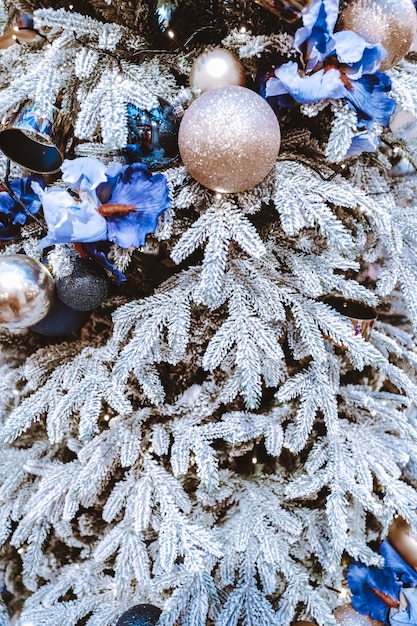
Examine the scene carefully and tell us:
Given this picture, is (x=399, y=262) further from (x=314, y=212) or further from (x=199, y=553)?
(x=199, y=553)

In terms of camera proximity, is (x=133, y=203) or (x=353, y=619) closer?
(x=133, y=203)

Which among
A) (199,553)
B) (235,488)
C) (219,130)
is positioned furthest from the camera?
(235,488)

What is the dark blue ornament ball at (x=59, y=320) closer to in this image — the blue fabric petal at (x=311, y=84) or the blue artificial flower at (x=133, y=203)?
the blue artificial flower at (x=133, y=203)

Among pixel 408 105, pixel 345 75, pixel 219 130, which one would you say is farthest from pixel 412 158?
pixel 219 130

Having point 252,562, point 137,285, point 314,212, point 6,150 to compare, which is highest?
point 314,212

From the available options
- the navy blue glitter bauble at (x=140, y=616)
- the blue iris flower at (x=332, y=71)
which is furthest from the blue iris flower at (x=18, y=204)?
the navy blue glitter bauble at (x=140, y=616)

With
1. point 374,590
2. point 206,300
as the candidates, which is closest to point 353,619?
point 374,590

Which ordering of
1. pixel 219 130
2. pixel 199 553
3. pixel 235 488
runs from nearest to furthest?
pixel 219 130, pixel 199 553, pixel 235 488

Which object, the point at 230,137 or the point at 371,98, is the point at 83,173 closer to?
the point at 230,137
